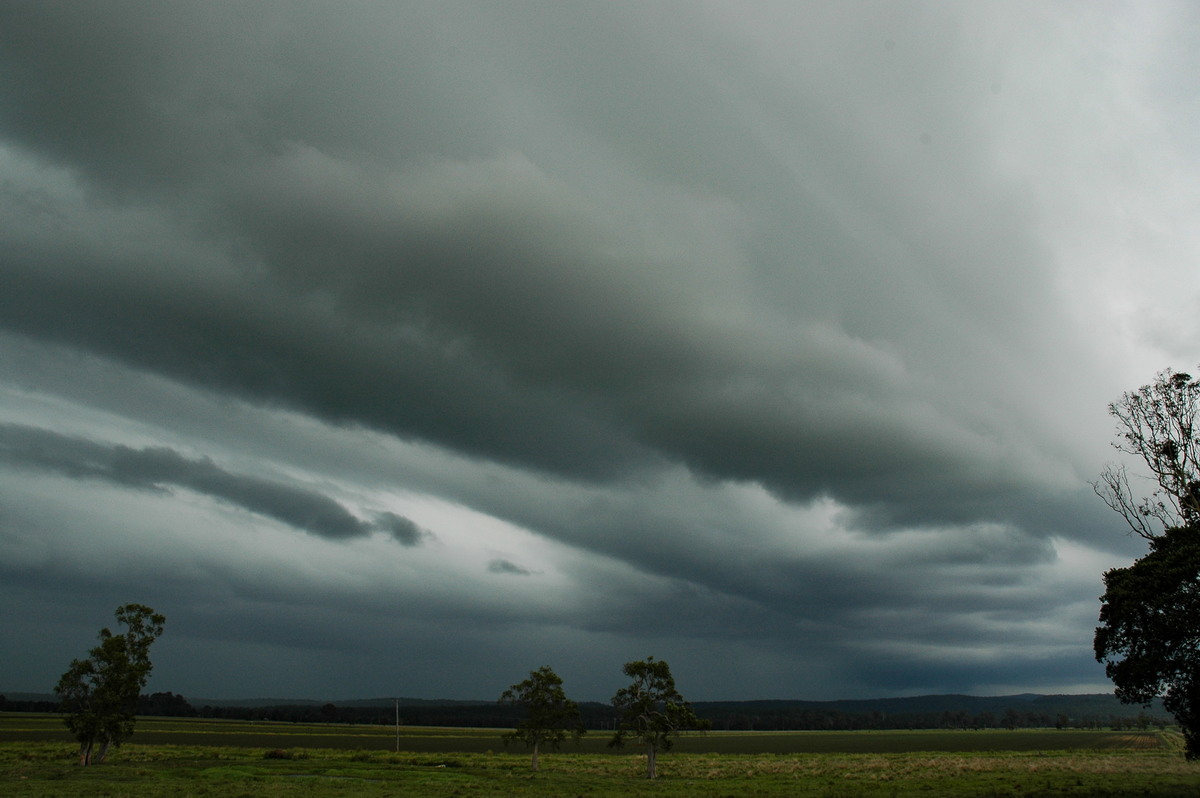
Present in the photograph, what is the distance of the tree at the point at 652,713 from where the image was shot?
6719cm

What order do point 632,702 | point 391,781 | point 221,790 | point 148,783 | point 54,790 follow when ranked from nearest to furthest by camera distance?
1. point 54,790
2. point 221,790
3. point 148,783
4. point 391,781
5. point 632,702

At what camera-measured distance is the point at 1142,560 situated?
3528 cm

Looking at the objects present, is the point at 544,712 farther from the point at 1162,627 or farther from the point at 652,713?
the point at 1162,627

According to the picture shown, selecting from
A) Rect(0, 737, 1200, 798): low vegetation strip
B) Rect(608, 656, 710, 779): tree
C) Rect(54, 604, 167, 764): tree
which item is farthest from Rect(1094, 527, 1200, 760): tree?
Rect(54, 604, 167, 764): tree

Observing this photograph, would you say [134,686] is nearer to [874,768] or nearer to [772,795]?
[772,795]

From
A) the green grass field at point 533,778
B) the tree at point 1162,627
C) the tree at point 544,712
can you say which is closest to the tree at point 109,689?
the green grass field at point 533,778

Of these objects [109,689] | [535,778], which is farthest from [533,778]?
[109,689]

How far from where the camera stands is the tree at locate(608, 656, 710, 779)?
220 ft

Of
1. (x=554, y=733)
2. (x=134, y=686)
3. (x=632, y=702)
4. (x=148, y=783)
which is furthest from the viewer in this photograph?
(x=554, y=733)

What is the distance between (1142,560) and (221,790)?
5427cm

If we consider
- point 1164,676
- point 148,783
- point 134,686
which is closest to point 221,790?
point 148,783

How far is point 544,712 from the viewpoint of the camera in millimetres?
74000

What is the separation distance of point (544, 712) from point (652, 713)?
13.0 metres

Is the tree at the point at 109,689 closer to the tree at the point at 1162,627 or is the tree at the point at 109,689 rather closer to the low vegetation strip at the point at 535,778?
the low vegetation strip at the point at 535,778
